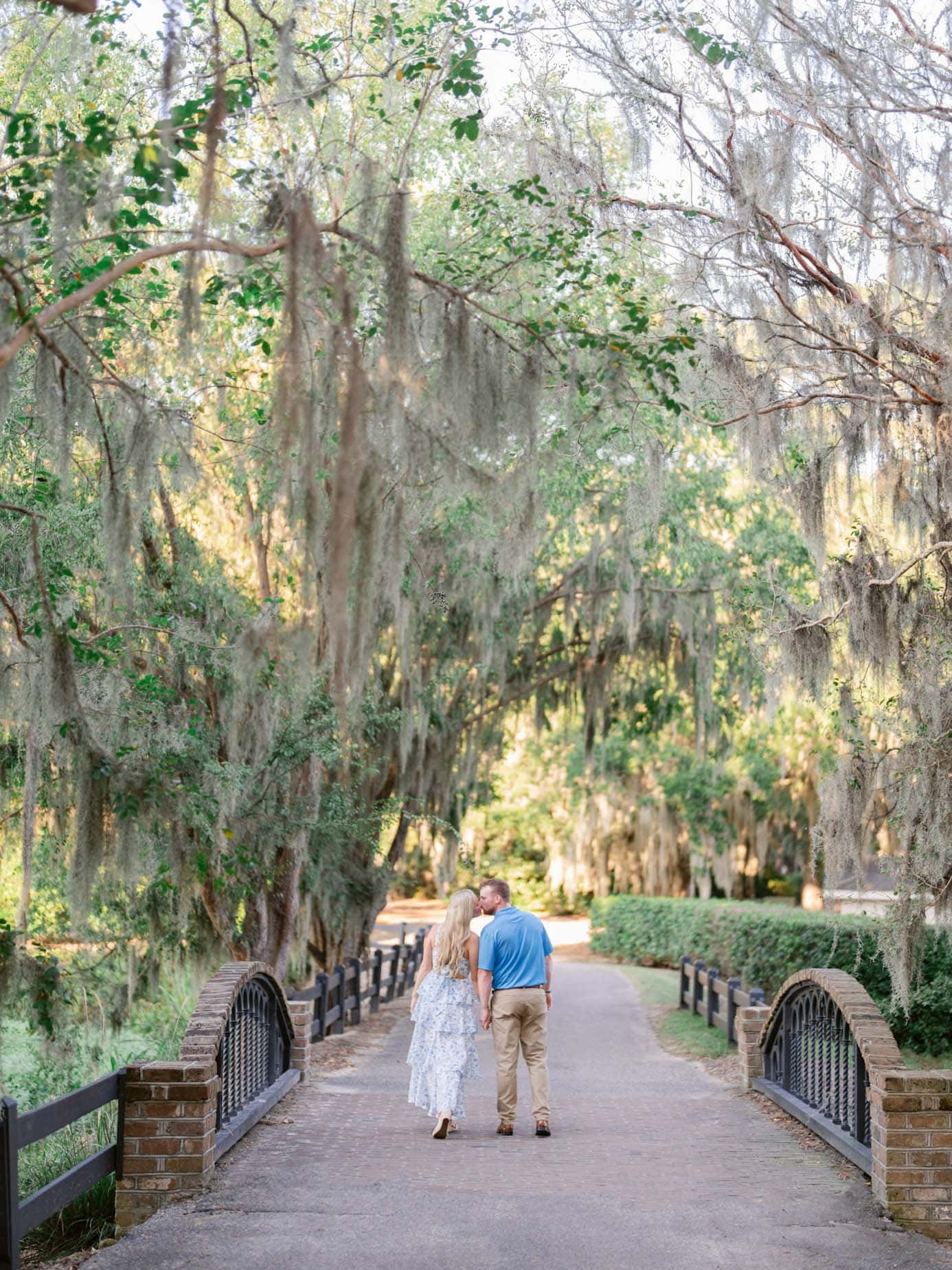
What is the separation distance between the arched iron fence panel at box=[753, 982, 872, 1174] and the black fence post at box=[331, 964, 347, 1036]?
4893 mm

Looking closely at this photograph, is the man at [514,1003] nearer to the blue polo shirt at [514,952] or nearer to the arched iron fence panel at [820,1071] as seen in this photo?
the blue polo shirt at [514,952]

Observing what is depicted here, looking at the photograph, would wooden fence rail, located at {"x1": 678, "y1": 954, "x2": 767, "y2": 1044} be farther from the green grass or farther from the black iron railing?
the black iron railing

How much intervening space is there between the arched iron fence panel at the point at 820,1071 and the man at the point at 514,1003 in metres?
1.56

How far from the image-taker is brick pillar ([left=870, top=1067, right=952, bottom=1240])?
18.1ft

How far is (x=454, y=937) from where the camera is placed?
7566mm

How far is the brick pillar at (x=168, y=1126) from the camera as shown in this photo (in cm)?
563

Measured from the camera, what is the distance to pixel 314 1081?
9.59 metres

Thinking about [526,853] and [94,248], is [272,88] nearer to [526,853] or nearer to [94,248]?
[94,248]

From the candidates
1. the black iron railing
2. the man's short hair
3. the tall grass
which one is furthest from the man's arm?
the black iron railing

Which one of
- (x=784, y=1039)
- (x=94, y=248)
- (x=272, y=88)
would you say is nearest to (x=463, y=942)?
(x=784, y=1039)

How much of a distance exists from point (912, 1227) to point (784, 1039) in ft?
10.5

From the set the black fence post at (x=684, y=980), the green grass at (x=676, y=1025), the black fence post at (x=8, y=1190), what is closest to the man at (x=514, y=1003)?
the black fence post at (x=8, y=1190)

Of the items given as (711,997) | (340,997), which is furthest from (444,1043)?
(711,997)

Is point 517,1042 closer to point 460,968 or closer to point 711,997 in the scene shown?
point 460,968
